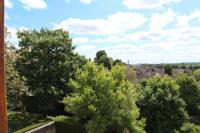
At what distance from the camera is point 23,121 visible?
27828 millimetres

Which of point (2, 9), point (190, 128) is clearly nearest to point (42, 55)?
point (190, 128)

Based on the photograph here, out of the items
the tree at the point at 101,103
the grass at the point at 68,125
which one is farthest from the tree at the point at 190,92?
the grass at the point at 68,125

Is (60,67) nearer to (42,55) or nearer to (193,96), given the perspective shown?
(42,55)

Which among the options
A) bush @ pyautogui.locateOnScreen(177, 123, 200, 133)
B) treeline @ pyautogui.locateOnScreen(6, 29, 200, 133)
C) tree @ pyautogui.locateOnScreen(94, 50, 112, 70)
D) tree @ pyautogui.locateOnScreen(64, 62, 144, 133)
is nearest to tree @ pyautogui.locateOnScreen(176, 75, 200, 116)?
treeline @ pyautogui.locateOnScreen(6, 29, 200, 133)

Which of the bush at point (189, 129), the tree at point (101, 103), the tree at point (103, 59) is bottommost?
the bush at point (189, 129)

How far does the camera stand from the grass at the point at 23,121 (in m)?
26.4

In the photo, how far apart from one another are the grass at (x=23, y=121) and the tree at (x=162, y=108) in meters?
9.34

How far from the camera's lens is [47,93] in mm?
32031

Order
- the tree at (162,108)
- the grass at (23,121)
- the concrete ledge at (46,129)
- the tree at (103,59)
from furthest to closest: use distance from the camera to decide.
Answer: the tree at (103,59), the tree at (162,108), the grass at (23,121), the concrete ledge at (46,129)

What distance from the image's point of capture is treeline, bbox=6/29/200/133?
2712cm

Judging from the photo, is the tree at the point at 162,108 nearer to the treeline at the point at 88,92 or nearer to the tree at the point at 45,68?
the treeline at the point at 88,92

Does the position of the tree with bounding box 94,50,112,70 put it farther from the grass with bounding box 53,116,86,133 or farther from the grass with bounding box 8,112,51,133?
the grass with bounding box 53,116,86,133

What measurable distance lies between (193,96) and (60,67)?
1914 centimetres

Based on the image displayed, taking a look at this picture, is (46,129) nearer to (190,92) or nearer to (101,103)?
(101,103)
